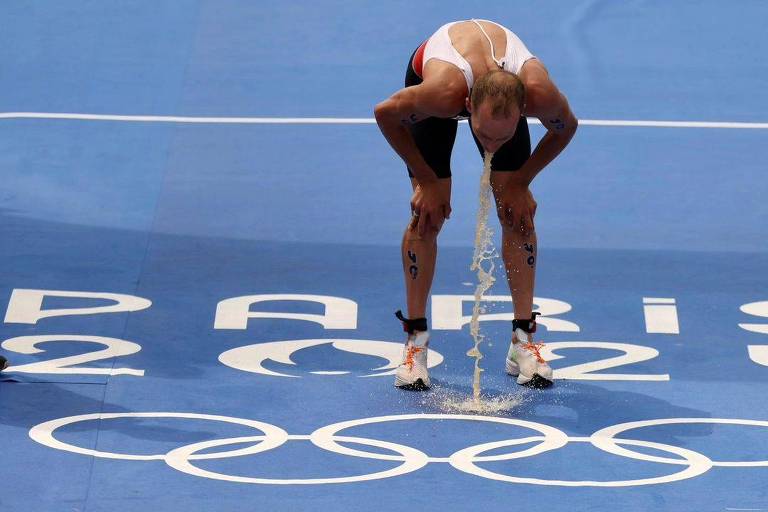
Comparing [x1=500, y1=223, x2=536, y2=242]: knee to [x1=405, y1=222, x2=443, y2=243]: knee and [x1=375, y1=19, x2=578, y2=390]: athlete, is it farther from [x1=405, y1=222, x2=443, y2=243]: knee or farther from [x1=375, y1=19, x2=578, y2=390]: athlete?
[x1=405, y1=222, x2=443, y2=243]: knee

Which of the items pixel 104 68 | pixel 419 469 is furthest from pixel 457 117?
pixel 104 68

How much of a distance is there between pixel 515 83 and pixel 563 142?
1.79ft

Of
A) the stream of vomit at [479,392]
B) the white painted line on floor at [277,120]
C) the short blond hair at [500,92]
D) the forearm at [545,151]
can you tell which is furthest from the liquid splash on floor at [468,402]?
the white painted line on floor at [277,120]

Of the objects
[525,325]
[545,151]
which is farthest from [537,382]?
[545,151]

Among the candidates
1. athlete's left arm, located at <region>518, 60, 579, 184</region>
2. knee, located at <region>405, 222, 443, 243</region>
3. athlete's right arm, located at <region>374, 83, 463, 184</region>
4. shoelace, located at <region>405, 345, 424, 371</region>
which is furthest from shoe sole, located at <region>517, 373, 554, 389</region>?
athlete's right arm, located at <region>374, 83, 463, 184</region>

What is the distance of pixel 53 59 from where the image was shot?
9812 millimetres

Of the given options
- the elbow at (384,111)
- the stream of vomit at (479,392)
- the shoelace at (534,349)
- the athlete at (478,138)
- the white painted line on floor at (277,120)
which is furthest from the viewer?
the white painted line on floor at (277,120)

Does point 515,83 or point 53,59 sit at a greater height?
point 53,59

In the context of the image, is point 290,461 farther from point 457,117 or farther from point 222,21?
point 222,21

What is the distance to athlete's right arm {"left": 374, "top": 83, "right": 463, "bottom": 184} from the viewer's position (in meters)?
5.66

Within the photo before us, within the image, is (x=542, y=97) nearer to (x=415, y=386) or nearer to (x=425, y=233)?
(x=425, y=233)

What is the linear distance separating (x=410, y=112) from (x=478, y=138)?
275mm

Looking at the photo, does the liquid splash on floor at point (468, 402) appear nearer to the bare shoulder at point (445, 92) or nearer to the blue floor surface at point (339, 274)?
the blue floor surface at point (339, 274)

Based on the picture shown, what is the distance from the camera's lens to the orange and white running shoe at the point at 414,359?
612 cm
